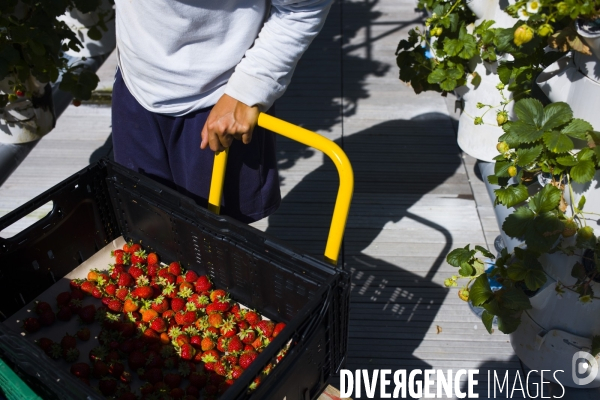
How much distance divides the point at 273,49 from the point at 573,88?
0.66 m

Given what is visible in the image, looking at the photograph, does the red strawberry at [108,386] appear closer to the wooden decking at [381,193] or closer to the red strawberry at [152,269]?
the red strawberry at [152,269]

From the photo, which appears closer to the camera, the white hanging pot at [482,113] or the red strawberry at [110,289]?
the red strawberry at [110,289]

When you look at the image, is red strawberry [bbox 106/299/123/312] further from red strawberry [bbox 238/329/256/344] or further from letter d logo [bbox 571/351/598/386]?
letter d logo [bbox 571/351/598/386]

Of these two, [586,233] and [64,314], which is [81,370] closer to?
[64,314]

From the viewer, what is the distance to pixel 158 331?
1.44m

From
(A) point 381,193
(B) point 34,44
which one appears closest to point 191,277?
(B) point 34,44

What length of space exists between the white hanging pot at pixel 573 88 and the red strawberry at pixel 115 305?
1126 millimetres

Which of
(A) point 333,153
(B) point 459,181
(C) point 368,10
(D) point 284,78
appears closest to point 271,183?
(D) point 284,78

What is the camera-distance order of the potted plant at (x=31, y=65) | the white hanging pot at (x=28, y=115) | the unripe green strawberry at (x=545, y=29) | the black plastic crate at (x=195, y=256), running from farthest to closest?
the white hanging pot at (x=28, y=115) < the potted plant at (x=31, y=65) < the unripe green strawberry at (x=545, y=29) < the black plastic crate at (x=195, y=256)

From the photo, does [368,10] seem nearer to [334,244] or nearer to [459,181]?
[459,181]

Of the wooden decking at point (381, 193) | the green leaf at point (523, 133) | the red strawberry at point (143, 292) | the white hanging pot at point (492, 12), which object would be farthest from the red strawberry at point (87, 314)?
the white hanging pot at point (492, 12)

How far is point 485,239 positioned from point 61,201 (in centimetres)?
157

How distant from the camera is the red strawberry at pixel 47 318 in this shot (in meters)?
1.44

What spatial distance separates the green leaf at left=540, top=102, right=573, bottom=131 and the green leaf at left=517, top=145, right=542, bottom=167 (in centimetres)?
6
